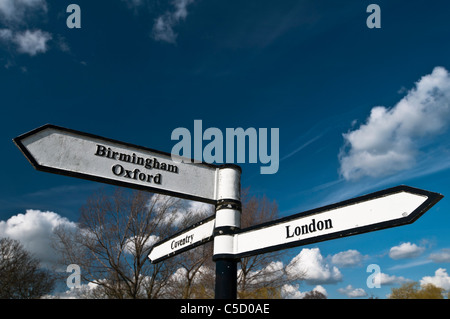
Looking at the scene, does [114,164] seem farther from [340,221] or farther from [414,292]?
[414,292]

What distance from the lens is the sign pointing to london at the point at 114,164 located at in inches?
103

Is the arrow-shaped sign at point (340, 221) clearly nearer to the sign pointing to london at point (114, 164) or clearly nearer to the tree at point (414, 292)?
the sign pointing to london at point (114, 164)

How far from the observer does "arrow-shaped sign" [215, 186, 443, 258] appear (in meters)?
2.05

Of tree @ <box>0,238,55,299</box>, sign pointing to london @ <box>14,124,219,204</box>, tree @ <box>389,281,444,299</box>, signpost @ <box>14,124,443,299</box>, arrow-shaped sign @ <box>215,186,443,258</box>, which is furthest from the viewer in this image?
tree @ <box>389,281,444,299</box>

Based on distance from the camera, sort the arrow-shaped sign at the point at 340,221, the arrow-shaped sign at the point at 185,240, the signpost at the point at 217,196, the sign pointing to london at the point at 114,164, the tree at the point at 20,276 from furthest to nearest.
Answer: the tree at the point at 20,276, the arrow-shaped sign at the point at 185,240, the sign pointing to london at the point at 114,164, the signpost at the point at 217,196, the arrow-shaped sign at the point at 340,221

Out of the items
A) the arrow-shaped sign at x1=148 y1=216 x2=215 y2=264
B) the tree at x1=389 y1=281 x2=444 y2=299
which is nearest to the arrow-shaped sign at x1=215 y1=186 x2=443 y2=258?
the arrow-shaped sign at x1=148 y1=216 x2=215 y2=264

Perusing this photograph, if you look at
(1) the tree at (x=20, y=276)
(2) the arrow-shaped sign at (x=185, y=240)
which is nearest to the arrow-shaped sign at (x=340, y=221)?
(2) the arrow-shaped sign at (x=185, y=240)

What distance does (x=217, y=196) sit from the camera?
3021mm

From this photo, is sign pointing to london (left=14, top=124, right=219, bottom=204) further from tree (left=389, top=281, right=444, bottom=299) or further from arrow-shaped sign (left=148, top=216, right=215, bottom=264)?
tree (left=389, top=281, right=444, bottom=299)

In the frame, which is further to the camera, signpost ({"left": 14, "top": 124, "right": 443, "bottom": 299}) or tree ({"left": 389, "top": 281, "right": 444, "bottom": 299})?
tree ({"left": 389, "top": 281, "right": 444, "bottom": 299})

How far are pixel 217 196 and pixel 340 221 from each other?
43.7 inches

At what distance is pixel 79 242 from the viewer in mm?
17844

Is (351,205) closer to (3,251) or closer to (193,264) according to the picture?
(193,264)
